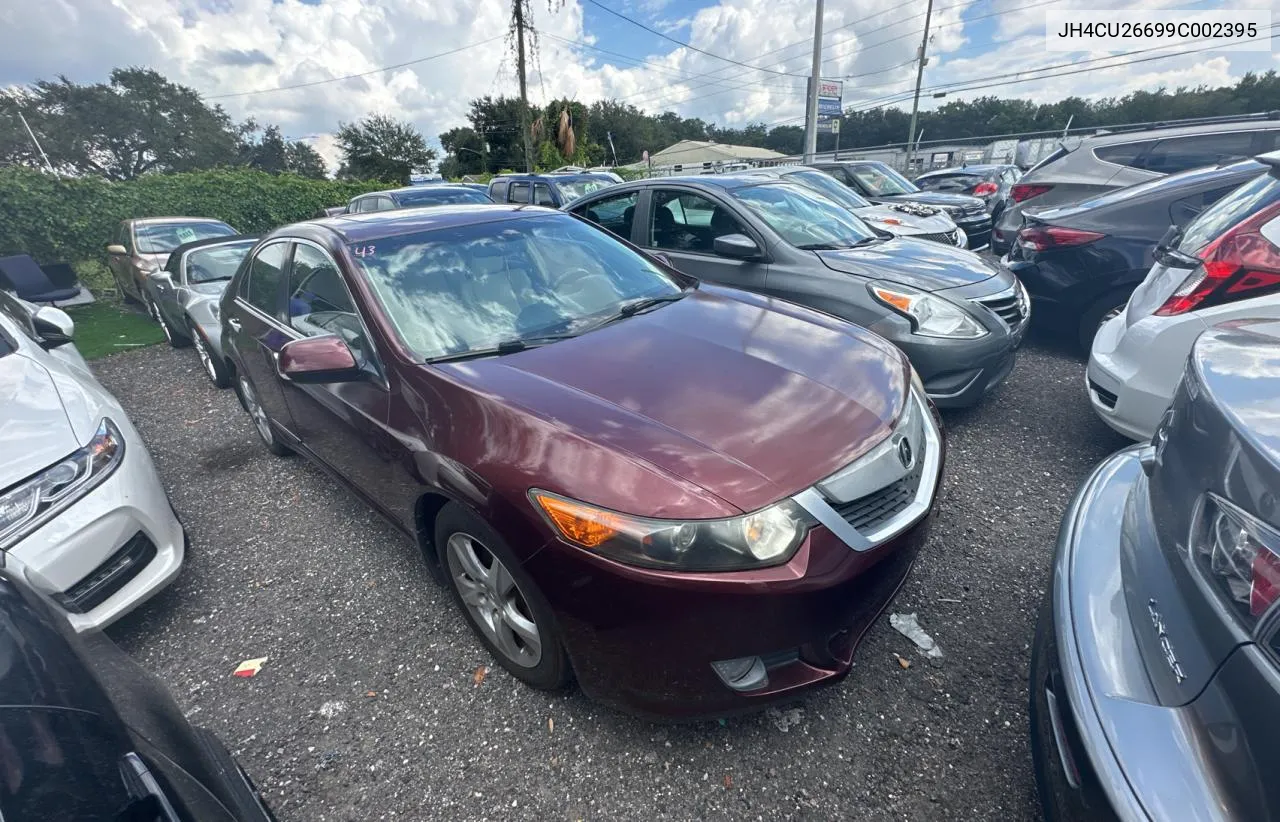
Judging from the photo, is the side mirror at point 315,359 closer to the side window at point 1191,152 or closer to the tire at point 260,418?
the tire at point 260,418

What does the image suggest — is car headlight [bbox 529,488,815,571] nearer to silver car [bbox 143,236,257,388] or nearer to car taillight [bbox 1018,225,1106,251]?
car taillight [bbox 1018,225,1106,251]

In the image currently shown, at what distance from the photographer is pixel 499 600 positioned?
1966 millimetres

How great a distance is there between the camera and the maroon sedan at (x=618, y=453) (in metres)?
1.51

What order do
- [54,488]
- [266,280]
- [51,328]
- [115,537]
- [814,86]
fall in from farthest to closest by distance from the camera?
[814,86] → [266,280] → [51,328] → [115,537] → [54,488]

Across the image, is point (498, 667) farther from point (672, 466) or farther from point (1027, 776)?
point (1027, 776)

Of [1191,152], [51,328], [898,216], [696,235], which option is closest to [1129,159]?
[1191,152]

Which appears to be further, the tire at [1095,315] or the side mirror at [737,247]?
the tire at [1095,315]

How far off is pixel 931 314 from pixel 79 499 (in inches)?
163

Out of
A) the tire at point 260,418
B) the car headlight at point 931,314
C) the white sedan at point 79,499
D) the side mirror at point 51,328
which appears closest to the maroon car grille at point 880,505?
the car headlight at point 931,314

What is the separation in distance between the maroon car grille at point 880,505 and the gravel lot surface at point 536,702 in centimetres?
65

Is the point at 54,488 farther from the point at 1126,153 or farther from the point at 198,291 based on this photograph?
the point at 1126,153

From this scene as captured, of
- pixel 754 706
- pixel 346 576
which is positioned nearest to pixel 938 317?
pixel 754 706

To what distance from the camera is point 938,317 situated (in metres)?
3.39

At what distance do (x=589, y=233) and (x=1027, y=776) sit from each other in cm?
287
